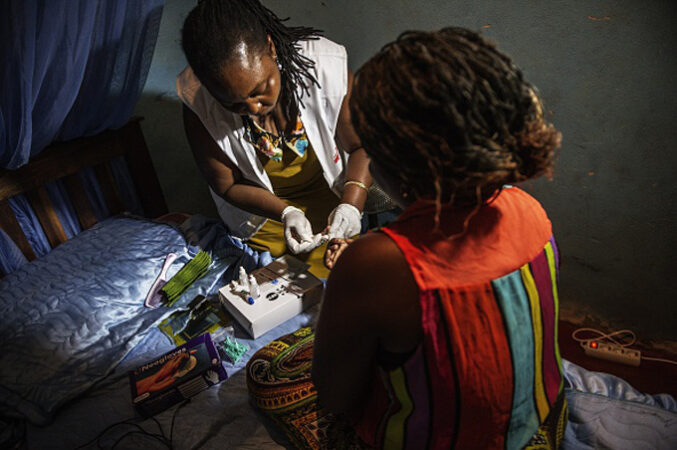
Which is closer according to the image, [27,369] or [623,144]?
[27,369]

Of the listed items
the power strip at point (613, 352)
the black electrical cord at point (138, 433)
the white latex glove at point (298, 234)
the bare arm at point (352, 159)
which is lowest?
the power strip at point (613, 352)

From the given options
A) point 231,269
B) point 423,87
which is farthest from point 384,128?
point 231,269

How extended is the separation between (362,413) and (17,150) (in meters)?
1.53

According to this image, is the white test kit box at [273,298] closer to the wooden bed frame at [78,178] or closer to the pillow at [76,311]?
A: the pillow at [76,311]

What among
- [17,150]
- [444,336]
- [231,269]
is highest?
[17,150]

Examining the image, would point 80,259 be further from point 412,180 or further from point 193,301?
point 412,180

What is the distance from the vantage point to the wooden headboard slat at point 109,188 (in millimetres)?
2027

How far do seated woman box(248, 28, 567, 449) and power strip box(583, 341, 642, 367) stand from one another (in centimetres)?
109

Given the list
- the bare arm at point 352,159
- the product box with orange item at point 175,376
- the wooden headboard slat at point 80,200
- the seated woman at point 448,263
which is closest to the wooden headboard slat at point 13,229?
the wooden headboard slat at point 80,200

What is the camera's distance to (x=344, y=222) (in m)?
1.57

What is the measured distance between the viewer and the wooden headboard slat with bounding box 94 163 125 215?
2.03 m

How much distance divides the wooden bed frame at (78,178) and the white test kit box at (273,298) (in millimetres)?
998

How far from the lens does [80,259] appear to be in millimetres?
1702

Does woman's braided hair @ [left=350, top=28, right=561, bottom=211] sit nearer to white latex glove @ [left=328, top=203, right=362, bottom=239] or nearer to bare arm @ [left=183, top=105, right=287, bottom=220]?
white latex glove @ [left=328, top=203, right=362, bottom=239]
